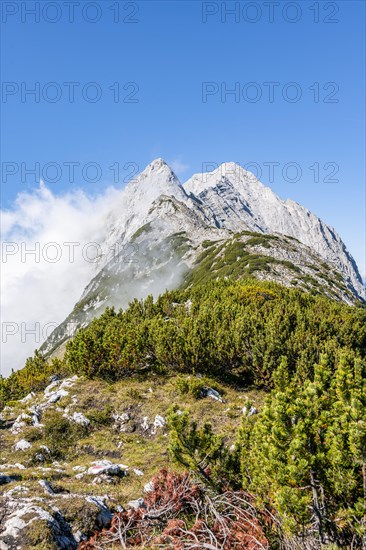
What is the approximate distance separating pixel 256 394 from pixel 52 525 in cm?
1264

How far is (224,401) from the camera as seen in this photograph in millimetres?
16688

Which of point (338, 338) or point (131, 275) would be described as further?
point (131, 275)

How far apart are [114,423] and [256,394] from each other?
692cm

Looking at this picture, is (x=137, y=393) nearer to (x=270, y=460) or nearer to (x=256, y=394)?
(x=256, y=394)

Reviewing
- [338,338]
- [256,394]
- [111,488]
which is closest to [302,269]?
[338,338]

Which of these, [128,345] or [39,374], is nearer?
[128,345]

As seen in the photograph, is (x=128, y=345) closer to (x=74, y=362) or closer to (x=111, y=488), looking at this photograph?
(x=74, y=362)

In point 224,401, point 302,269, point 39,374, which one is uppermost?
point 302,269

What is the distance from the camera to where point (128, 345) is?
63.5 ft

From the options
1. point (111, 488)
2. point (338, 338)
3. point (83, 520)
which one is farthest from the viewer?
point (338, 338)

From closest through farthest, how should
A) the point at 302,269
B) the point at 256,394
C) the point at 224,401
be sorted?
the point at 224,401 → the point at 256,394 → the point at 302,269

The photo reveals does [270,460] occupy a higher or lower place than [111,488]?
higher

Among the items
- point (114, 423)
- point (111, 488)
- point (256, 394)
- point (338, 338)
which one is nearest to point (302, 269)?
point (338, 338)

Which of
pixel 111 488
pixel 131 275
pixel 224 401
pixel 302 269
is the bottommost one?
pixel 111 488
